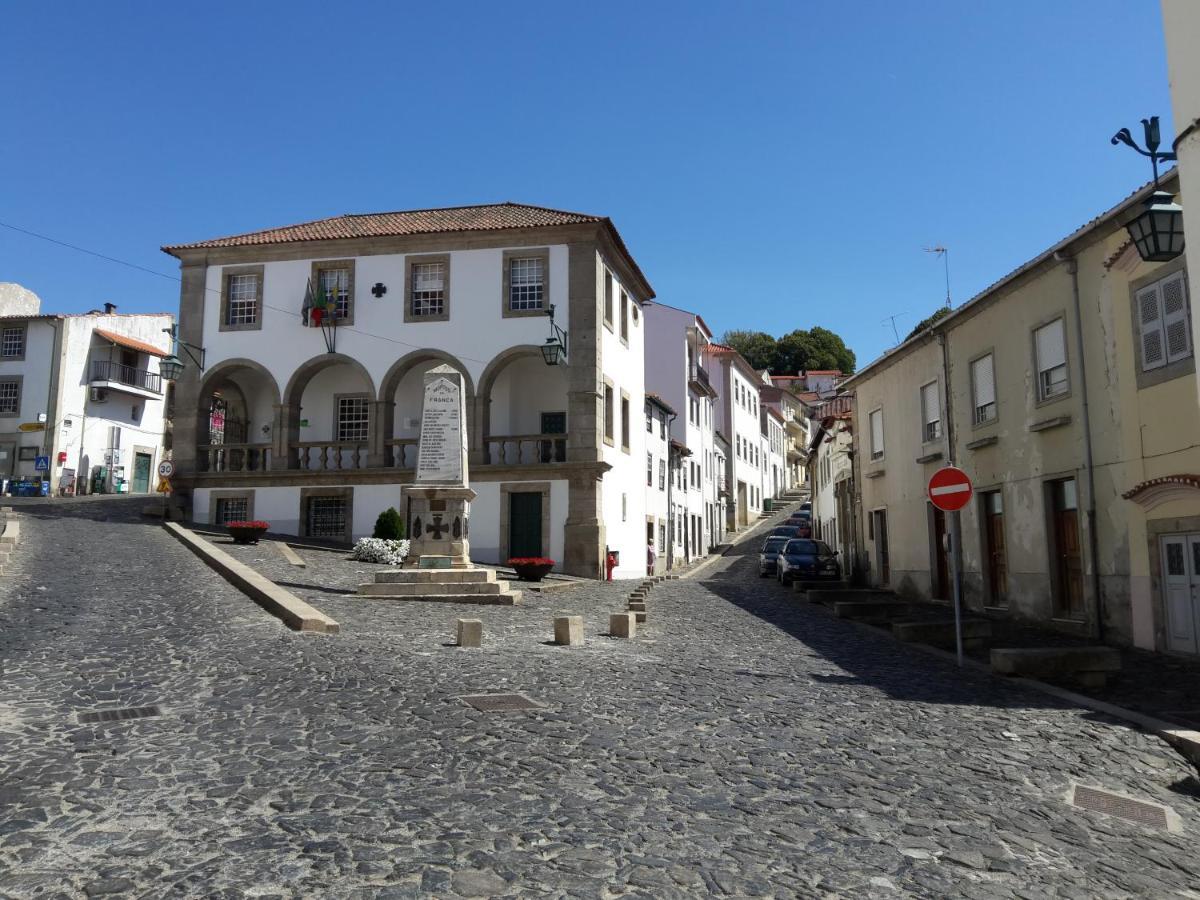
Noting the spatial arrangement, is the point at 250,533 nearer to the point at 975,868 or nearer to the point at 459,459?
the point at 459,459

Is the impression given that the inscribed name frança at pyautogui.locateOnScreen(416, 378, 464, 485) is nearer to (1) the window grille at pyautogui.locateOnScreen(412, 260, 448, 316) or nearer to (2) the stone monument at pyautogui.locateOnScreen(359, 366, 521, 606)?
(2) the stone monument at pyautogui.locateOnScreen(359, 366, 521, 606)

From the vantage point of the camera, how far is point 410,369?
100ft

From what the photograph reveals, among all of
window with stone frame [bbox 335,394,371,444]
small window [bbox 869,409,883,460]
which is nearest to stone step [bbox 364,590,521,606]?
small window [bbox 869,409,883,460]

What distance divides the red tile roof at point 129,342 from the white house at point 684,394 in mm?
22752

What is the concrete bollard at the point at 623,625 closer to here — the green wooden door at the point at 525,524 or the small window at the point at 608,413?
the green wooden door at the point at 525,524

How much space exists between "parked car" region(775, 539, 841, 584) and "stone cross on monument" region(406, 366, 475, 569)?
38.9ft

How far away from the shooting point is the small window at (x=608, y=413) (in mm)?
29688

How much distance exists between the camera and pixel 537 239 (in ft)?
96.0

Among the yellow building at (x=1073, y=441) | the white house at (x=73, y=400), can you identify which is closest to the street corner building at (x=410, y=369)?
the yellow building at (x=1073, y=441)

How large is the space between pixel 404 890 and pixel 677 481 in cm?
3753

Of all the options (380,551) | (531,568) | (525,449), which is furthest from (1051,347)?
(525,449)

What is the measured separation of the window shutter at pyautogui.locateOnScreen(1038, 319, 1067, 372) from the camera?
1553 centimetres

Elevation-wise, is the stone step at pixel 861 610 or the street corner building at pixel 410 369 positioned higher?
the street corner building at pixel 410 369

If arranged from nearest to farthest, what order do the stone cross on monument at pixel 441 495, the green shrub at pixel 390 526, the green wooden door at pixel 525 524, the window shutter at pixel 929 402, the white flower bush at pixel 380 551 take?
the stone cross on monument at pixel 441 495, the window shutter at pixel 929 402, the white flower bush at pixel 380 551, the green shrub at pixel 390 526, the green wooden door at pixel 525 524
